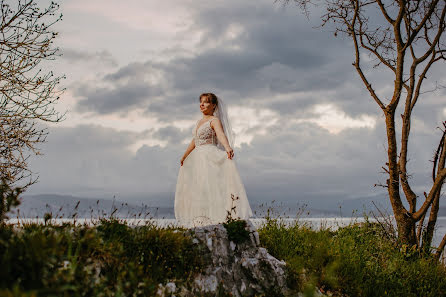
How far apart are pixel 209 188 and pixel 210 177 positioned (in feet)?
0.79

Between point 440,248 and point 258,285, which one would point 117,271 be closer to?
point 258,285

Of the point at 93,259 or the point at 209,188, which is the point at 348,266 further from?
the point at 93,259

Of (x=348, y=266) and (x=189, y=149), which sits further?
(x=189, y=149)

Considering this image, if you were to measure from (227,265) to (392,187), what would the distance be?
5.89 metres

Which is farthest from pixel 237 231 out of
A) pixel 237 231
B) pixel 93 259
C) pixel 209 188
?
pixel 93 259

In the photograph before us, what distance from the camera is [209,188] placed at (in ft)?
28.6

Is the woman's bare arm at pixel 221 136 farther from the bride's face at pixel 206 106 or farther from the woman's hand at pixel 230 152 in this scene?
the bride's face at pixel 206 106

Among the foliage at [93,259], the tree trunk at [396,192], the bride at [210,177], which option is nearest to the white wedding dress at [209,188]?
the bride at [210,177]

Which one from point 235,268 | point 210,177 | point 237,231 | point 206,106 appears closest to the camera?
point 235,268

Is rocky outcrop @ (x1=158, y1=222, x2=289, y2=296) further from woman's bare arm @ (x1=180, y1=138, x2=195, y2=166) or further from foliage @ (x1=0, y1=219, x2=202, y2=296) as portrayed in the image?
woman's bare arm @ (x1=180, y1=138, x2=195, y2=166)

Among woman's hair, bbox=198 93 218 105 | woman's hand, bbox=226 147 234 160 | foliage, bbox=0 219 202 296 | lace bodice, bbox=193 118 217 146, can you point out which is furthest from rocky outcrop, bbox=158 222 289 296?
woman's hair, bbox=198 93 218 105

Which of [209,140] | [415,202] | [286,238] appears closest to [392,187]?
[415,202]

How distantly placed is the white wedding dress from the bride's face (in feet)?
1.03

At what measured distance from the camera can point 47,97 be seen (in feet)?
29.0
